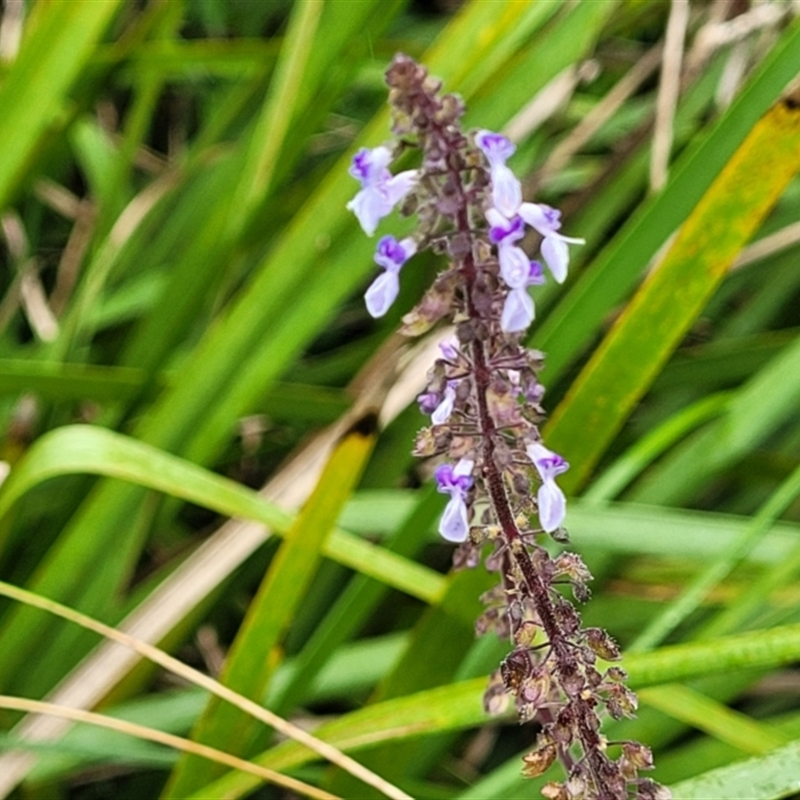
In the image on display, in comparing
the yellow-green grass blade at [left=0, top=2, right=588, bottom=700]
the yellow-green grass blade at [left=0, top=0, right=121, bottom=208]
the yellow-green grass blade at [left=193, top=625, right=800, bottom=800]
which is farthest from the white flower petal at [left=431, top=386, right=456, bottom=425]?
the yellow-green grass blade at [left=0, top=0, right=121, bottom=208]

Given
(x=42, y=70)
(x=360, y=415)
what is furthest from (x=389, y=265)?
(x=42, y=70)

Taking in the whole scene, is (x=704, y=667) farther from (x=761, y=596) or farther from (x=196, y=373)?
(x=196, y=373)

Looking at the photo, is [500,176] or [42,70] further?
[42,70]

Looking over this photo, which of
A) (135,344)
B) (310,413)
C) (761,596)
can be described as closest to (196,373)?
(310,413)

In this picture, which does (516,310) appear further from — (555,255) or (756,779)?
(756,779)

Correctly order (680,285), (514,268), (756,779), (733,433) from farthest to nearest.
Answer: (733,433) → (680,285) → (756,779) → (514,268)

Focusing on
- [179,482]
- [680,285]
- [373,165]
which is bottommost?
[373,165]
